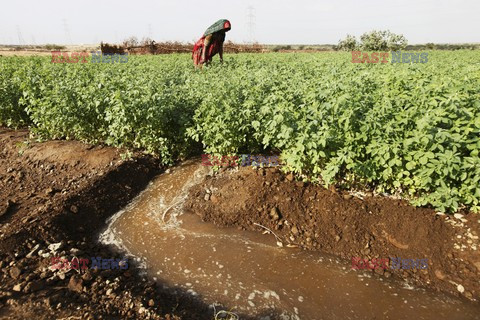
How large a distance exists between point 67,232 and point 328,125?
3645 millimetres

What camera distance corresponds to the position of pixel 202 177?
521 centimetres

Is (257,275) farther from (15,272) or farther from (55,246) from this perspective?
(15,272)

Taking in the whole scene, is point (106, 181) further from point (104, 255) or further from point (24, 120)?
point (24, 120)

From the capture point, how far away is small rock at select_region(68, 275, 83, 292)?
2.93 meters

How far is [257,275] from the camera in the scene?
3.45m

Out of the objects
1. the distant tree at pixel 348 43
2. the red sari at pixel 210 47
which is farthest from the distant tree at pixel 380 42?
the red sari at pixel 210 47

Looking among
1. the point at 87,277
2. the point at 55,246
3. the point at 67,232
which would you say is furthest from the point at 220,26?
the point at 87,277

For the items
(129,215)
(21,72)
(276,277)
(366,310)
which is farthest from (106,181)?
(21,72)

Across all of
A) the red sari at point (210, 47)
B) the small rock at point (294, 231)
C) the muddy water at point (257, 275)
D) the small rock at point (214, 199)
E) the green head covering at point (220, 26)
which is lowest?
the muddy water at point (257, 275)

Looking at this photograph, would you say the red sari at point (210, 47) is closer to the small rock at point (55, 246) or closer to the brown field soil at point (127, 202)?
the brown field soil at point (127, 202)

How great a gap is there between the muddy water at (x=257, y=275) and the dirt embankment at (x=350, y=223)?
0.16 metres

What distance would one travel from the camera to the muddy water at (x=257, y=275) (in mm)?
2969

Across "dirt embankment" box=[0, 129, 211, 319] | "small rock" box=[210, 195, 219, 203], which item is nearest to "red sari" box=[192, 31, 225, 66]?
"dirt embankment" box=[0, 129, 211, 319]

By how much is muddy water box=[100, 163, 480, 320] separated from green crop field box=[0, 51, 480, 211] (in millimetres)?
1060
